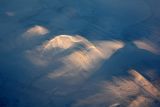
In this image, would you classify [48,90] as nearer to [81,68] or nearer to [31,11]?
Result: [81,68]

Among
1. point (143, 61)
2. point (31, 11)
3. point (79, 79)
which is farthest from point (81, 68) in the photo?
point (31, 11)

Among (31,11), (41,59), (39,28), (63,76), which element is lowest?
(63,76)

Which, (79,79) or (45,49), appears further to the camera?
(45,49)

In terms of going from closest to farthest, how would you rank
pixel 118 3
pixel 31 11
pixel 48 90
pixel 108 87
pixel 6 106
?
pixel 6 106
pixel 48 90
pixel 108 87
pixel 31 11
pixel 118 3

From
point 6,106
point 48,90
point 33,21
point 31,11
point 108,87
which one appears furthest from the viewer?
point 31,11

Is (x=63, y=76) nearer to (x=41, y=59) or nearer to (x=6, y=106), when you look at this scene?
(x=41, y=59)

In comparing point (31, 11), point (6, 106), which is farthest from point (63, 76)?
point (31, 11)

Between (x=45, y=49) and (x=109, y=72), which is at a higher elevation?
(x=45, y=49)
